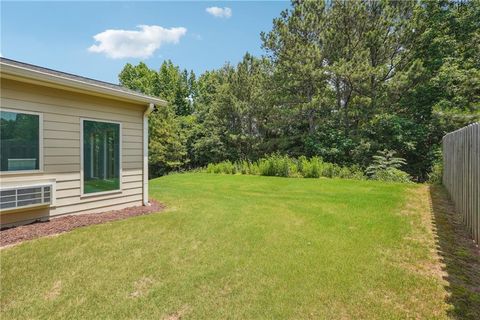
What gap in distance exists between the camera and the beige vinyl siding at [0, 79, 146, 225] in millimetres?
3957

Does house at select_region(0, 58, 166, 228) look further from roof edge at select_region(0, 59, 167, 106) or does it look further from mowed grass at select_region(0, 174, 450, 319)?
mowed grass at select_region(0, 174, 450, 319)

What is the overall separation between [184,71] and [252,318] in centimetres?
2915

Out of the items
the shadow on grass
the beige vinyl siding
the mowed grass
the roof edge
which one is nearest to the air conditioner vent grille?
the beige vinyl siding

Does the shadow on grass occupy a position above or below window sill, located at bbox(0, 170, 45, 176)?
below

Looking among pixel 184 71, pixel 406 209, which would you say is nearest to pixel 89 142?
pixel 406 209

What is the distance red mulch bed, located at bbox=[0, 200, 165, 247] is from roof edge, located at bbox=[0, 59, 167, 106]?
2.31m

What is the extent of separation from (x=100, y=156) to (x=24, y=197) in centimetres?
139

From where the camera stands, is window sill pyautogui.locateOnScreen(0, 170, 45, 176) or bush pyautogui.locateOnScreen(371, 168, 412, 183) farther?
bush pyautogui.locateOnScreen(371, 168, 412, 183)

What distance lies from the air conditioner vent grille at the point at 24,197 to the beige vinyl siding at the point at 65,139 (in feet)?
0.56

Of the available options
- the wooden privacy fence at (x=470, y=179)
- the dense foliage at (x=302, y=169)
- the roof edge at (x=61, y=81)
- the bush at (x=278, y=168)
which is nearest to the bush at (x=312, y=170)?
the dense foliage at (x=302, y=169)

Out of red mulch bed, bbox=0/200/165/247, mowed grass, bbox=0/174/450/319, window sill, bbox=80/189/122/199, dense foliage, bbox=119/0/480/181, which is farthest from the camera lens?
dense foliage, bbox=119/0/480/181

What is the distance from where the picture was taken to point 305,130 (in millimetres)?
16266

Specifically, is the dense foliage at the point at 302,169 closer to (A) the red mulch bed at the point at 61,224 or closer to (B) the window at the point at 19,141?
(A) the red mulch bed at the point at 61,224

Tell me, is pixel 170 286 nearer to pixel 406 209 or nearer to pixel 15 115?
pixel 15 115
